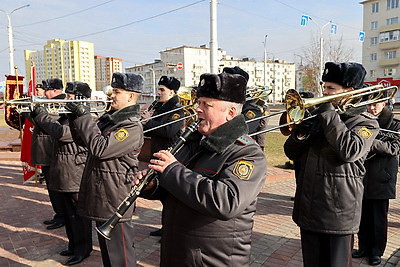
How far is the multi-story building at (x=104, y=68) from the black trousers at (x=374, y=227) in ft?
259

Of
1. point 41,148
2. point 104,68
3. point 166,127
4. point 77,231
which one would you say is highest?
point 104,68

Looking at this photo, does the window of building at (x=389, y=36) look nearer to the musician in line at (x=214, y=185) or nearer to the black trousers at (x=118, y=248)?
the black trousers at (x=118, y=248)

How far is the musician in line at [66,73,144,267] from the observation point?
10.6ft

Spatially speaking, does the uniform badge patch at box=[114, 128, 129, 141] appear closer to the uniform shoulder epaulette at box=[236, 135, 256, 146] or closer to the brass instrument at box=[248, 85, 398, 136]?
the brass instrument at box=[248, 85, 398, 136]

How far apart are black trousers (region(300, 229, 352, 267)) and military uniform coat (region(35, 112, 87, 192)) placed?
274 cm

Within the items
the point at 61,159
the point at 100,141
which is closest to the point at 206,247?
the point at 100,141

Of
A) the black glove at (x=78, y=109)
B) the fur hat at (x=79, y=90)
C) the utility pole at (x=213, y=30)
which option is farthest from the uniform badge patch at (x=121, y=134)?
the utility pole at (x=213, y=30)

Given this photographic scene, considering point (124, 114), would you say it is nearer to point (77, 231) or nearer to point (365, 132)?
point (77, 231)

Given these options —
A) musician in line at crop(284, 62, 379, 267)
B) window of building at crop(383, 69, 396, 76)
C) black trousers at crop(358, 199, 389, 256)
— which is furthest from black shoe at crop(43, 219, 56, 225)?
window of building at crop(383, 69, 396, 76)

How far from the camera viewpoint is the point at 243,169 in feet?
6.48

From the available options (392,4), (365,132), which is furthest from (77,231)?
(392,4)

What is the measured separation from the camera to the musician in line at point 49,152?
541cm

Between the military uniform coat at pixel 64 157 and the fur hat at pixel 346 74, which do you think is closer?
the fur hat at pixel 346 74

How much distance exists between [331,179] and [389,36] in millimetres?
57999
